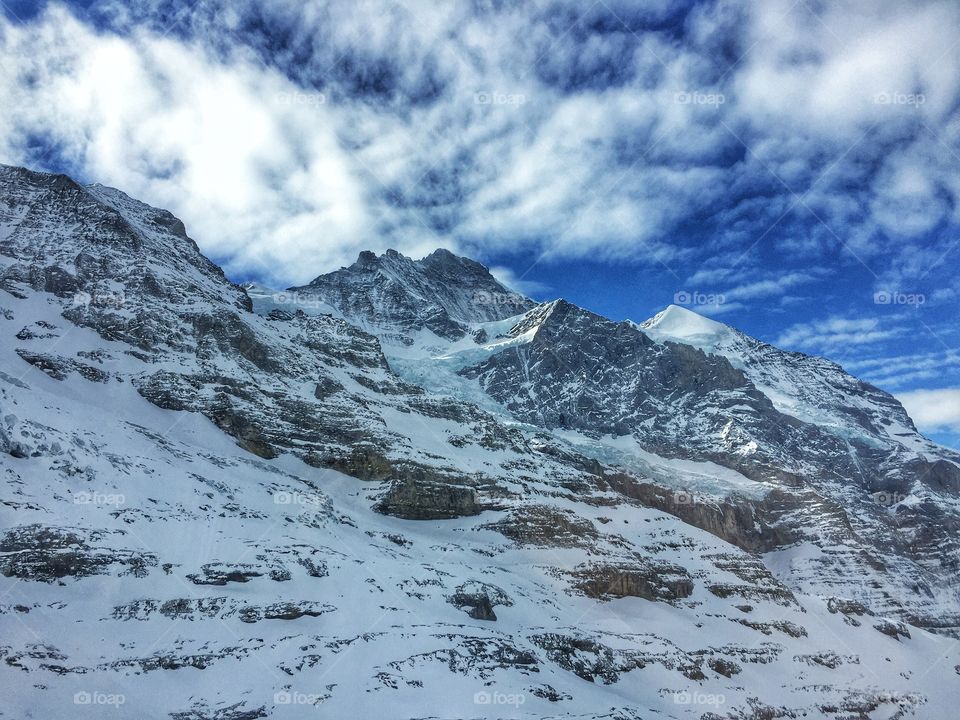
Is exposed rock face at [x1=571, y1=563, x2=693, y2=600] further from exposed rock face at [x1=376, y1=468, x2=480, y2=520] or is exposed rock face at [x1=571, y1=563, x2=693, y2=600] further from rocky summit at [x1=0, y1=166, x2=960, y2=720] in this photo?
exposed rock face at [x1=376, y1=468, x2=480, y2=520]

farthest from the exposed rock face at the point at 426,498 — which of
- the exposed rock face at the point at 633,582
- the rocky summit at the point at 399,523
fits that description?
the exposed rock face at the point at 633,582

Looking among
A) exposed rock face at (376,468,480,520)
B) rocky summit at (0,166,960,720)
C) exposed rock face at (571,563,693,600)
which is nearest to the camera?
rocky summit at (0,166,960,720)

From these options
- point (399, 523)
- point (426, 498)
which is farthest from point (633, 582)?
point (399, 523)

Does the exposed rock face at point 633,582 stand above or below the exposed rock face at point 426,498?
below

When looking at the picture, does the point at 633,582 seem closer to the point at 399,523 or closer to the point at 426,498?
the point at 426,498

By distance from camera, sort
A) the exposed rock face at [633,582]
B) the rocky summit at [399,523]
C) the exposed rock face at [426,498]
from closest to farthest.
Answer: the rocky summit at [399,523], the exposed rock face at [633,582], the exposed rock face at [426,498]

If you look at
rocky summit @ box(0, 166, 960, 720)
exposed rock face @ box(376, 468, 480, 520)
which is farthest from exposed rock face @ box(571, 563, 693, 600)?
exposed rock face @ box(376, 468, 480, 520)

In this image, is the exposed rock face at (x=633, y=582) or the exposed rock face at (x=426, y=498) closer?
the exposed rock face at (x=633, y=582)

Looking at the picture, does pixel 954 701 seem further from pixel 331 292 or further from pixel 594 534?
pixel 331 292

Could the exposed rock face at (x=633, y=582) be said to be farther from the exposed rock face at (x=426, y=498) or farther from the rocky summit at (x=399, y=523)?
the exposed rock face at (x=426, y=498)

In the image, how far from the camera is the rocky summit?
1371 inches

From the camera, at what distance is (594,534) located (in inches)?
2975

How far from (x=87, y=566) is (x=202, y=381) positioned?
4393 cm

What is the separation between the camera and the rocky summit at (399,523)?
3481 cm
